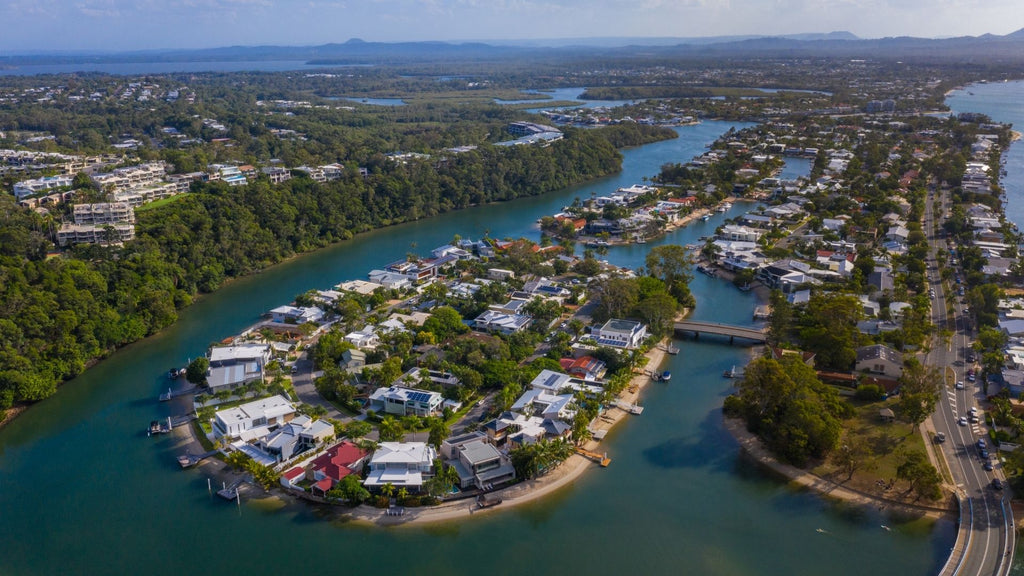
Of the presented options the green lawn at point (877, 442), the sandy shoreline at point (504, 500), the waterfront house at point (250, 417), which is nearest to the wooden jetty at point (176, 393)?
the waterfront house at point (250, 417)

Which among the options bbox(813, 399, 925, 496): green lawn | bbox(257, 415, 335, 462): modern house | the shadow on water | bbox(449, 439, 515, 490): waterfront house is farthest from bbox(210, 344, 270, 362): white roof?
bbox(813, 399, 925, 496): green lawn

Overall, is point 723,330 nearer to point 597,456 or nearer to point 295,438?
point 597,456

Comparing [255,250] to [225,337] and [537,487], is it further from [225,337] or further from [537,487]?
[537,487]

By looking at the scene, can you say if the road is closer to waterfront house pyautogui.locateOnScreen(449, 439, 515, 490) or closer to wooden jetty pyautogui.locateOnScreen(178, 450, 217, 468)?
waterfront house pyautogui.locateOnScreen(449, 439, 515, 490)

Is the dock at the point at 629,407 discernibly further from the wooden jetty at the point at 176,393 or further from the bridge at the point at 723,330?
the wooden jetty at the point at 176,393

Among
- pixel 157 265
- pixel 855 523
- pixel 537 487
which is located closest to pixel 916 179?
pixel 855 523

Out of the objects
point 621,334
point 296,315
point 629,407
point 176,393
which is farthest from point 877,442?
point 176,393
